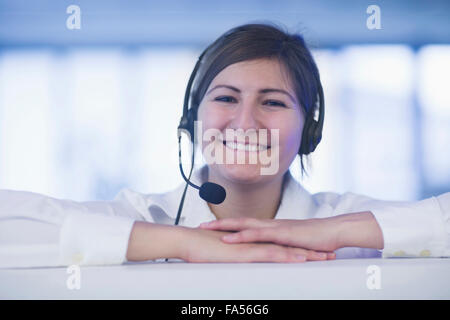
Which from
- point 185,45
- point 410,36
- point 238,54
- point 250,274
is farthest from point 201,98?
point 410,36

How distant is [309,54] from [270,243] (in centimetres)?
60

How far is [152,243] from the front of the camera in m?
0.66

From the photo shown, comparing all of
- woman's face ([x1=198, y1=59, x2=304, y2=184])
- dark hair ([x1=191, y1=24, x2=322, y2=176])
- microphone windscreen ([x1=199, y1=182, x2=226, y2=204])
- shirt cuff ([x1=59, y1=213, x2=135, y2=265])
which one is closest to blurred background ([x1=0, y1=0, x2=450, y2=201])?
dark hair ([x1=191, y1=24, x2=322, y2=176])

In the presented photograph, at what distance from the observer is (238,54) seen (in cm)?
102

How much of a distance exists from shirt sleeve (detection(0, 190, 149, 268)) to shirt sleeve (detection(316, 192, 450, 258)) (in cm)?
41

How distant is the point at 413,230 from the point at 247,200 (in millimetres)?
441

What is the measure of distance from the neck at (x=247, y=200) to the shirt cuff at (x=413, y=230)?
0.38 meters

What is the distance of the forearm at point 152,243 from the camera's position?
2.14 ft

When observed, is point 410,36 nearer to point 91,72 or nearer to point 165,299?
point 91,72

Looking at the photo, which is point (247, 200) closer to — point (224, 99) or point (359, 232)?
point (224, 99)

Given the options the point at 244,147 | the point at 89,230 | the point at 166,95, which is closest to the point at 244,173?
the point at 244,147

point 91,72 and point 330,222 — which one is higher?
point 91,72

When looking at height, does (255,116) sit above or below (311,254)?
above

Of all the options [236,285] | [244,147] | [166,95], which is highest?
[166,95]
